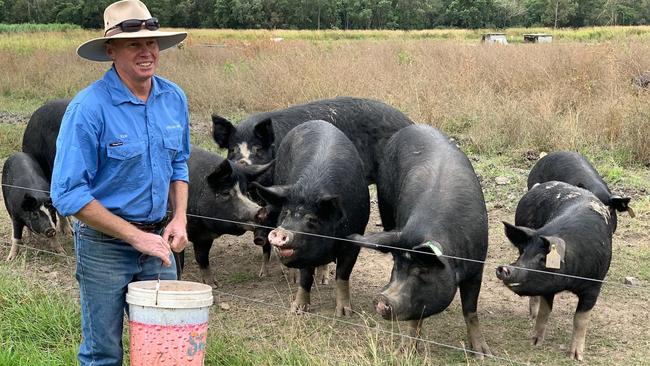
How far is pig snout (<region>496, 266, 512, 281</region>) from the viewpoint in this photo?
4793 millimetres

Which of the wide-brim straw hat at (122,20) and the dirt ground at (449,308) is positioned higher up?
the wide-brim straw hat at (122,20)

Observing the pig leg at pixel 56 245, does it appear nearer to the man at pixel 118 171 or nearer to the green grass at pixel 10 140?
the man at pixel 118 171

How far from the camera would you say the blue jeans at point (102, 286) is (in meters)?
3.66

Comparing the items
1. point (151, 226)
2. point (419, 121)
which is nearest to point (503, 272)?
point (151, 226)

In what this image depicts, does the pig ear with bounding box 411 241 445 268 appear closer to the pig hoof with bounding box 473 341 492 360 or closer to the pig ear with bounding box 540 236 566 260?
the pig ear with bounding box 540 236 566 260

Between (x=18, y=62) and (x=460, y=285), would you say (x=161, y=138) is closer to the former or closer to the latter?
(x=460, y=285)

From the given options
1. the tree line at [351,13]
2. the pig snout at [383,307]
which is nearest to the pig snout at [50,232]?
the pig snout at [383,307]

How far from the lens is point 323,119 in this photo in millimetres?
7789

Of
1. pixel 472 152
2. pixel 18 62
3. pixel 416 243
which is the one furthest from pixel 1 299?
pixel 18 62

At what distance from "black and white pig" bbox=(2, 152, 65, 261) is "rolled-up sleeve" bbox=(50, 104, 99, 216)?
411 centimetres

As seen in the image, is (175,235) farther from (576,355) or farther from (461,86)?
(461,86)

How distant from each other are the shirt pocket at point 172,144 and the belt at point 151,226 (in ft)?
1.10

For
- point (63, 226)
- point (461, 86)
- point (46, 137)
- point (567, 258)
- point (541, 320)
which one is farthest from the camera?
point (461, 86)

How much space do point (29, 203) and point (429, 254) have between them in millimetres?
4649
